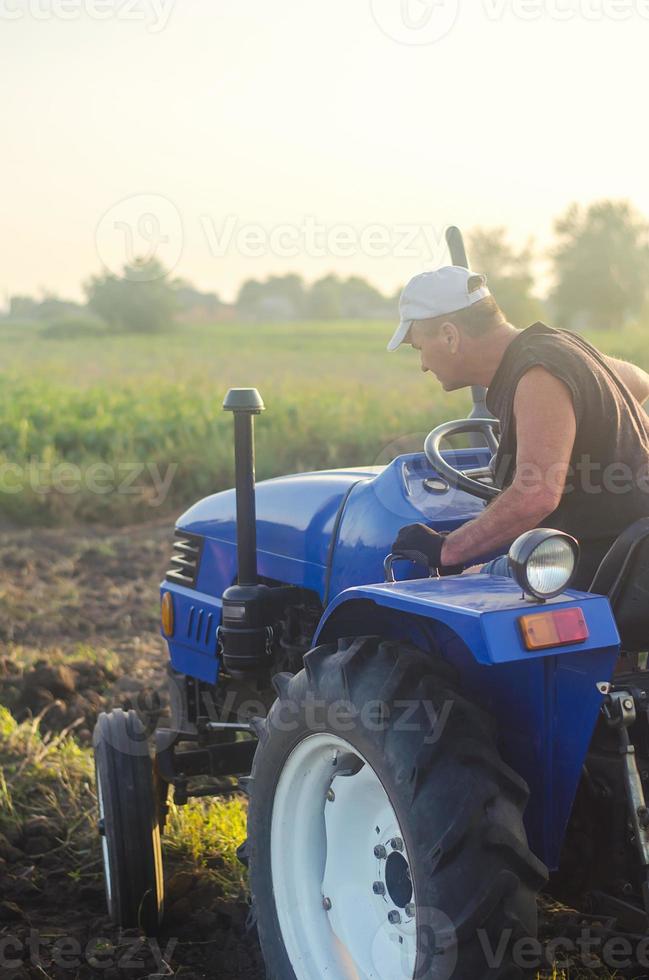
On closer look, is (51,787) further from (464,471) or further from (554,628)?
(554,628)

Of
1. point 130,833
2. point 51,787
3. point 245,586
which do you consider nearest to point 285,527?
point 245,586

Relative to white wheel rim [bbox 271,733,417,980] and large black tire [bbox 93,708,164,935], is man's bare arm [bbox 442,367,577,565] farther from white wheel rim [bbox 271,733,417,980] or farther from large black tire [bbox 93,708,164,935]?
large black tire [bbox 93,708,164,935]

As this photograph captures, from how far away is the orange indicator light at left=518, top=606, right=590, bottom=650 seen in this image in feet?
6.05

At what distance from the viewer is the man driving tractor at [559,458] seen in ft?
7.44

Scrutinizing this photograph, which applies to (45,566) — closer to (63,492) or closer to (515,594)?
(63,492)

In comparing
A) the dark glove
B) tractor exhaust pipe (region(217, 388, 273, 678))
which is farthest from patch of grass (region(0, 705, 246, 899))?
the dark glove

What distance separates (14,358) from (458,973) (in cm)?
2216

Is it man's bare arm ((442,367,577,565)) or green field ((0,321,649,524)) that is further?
green field ((0,321,649,524))

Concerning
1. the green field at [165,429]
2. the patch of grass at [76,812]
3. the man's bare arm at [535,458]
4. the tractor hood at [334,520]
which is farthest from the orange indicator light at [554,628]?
the green field at [165,429]

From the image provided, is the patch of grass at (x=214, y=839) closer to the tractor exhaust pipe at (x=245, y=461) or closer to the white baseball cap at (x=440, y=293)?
the tractor exhaust pipe at (x=245, y=461)

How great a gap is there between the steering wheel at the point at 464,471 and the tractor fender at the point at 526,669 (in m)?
0.57

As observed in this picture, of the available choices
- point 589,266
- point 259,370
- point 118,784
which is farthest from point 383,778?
point 589,266

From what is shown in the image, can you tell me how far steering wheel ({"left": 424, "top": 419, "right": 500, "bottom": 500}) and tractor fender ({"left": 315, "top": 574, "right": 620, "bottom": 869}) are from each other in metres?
0.57

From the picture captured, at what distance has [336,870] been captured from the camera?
7.71 ft
